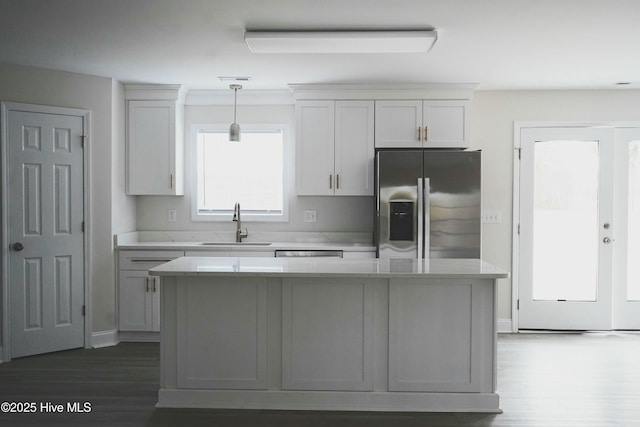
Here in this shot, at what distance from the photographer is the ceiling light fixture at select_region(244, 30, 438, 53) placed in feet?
11.5

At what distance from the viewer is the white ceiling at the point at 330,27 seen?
10.2 ft

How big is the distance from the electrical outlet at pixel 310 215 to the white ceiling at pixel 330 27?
129 centimetres

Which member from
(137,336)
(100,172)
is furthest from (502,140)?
(137,336)

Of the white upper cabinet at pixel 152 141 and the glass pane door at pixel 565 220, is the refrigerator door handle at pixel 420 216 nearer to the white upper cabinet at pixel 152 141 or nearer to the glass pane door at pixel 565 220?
the glass pane door at pixel 565 220

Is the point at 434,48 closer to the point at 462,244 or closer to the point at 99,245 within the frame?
the point at 462,244

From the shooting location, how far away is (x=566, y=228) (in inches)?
210

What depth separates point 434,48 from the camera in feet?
12.9

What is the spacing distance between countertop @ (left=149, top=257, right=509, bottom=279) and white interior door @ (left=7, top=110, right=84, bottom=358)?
5.32 feet

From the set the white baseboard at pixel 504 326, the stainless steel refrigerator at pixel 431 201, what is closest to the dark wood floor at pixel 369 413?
the white baseboard at pixel 504 326

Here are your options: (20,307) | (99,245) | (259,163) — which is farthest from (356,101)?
(20,307)

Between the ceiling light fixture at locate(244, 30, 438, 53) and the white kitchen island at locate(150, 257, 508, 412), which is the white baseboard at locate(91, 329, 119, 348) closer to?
the white kitchen island at locate(150, 257, 508, 412)

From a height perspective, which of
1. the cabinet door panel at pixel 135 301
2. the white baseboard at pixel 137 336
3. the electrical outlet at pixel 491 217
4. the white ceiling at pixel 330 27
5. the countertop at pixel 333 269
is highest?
the white ceiling at pixel 330 27

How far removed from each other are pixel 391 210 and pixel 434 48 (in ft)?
4.87

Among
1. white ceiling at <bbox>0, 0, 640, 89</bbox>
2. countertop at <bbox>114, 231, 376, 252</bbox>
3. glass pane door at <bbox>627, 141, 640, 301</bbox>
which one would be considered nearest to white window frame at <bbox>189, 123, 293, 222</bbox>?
countertop at <bbox>114, 231, 376, 252</bbox>
